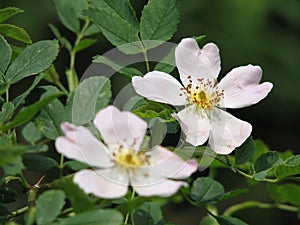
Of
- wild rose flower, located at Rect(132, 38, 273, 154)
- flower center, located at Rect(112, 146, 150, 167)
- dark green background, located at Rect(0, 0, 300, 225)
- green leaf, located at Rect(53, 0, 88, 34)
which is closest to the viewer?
flower center, located at Rect(112, 146, 150, 167)

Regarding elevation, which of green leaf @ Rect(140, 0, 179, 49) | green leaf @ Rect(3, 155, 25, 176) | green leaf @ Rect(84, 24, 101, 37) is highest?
green leaf @ Rect(140, 0, 179, 49)

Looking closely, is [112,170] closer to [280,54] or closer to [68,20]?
[68,20]

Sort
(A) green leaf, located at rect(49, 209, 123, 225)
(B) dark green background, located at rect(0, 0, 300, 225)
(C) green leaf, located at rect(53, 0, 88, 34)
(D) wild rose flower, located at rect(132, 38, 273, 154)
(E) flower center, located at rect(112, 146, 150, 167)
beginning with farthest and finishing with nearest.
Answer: (B) dark green background, located at rect(0, 0, 300, 225) < (C) green leaf, located at rect(53, 0, 88, 34) < (D) wild rose flower, located at rect(132, 38, 273, 154) < (E) flower center, located at rect(112, 146, 150, 167) < (A) green leaf, located at rect(49, 209, 123, 225)

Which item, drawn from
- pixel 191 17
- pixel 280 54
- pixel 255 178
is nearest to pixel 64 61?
pixel 191 17

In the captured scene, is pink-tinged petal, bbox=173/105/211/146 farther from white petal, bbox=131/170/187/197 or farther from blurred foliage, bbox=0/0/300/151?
blurred foliage, bbox=0/0/300/151

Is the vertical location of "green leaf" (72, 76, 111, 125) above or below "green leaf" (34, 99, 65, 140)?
above

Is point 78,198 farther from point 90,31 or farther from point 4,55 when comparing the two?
point 90,31

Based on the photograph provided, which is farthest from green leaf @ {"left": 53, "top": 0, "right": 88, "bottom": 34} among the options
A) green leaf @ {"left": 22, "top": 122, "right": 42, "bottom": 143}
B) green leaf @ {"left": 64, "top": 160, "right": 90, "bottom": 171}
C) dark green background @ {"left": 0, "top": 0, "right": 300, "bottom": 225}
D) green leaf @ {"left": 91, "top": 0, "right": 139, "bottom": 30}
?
dark green background @ {"left": 0, "top": 0, "right": 300, "bottom": 225}
